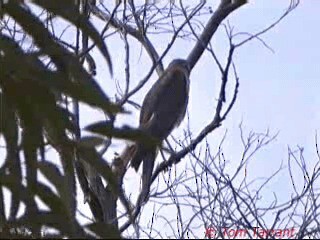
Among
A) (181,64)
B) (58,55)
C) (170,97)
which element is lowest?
(58,55)

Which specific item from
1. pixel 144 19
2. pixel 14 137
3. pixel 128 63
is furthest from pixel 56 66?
pixel 144 19

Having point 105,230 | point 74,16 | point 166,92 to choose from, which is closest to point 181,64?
point 166,92

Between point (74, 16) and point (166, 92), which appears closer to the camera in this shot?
point (74, 16)

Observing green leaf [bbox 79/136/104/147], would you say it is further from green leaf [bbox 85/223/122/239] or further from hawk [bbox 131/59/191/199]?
hawk [bbox 131/59/191/199]

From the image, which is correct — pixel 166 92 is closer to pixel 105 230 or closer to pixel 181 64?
pixel 181 64

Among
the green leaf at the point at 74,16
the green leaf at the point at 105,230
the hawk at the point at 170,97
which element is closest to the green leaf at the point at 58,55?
the green leaf at the point at 74,16

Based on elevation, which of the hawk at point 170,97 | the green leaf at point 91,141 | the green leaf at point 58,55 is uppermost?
the hawk at point 170,97

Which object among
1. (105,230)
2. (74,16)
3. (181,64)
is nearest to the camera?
(105,230)

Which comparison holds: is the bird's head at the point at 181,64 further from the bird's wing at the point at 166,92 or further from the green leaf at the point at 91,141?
the green leaf at the point at 91,141

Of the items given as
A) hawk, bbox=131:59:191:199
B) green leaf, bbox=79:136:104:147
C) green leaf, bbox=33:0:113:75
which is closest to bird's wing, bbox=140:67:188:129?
hawk, bbox=131:59:191:199

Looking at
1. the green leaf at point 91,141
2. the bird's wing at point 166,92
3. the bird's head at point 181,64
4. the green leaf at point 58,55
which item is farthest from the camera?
the bird's wing at point 166,92

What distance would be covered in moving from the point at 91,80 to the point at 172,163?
300 cm

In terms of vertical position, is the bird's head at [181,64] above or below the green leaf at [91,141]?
above

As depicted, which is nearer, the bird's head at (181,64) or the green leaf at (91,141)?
the green leaf at (91,141)
